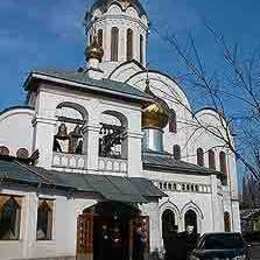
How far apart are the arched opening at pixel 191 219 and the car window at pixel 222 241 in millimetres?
5653

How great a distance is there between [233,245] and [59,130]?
844cm

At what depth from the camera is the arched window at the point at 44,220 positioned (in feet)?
45.7

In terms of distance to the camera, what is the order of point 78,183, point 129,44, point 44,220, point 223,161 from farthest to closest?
1. point 129,44
2. point 223,161
3. point 78,183
4. point 44,220

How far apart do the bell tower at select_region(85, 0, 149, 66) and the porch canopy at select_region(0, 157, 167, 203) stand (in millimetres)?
19044

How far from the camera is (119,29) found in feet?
115

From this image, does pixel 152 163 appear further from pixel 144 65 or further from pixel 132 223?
pixel 144 65

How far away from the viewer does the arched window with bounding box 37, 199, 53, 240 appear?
45.7ft

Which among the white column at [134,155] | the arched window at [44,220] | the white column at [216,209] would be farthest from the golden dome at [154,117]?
the arched window at [44,220]

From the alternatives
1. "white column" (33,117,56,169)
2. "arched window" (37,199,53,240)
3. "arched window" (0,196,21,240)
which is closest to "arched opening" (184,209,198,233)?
"white column" (33,117,56,169)

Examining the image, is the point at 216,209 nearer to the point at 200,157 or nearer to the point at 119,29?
the point at 200,157

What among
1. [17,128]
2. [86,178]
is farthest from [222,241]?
[17,128]

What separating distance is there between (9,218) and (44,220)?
4.02ft

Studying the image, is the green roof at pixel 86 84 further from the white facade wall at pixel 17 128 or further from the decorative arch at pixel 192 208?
the white facade wall at pixel 17 128

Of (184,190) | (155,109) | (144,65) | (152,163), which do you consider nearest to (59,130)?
(152,163)
